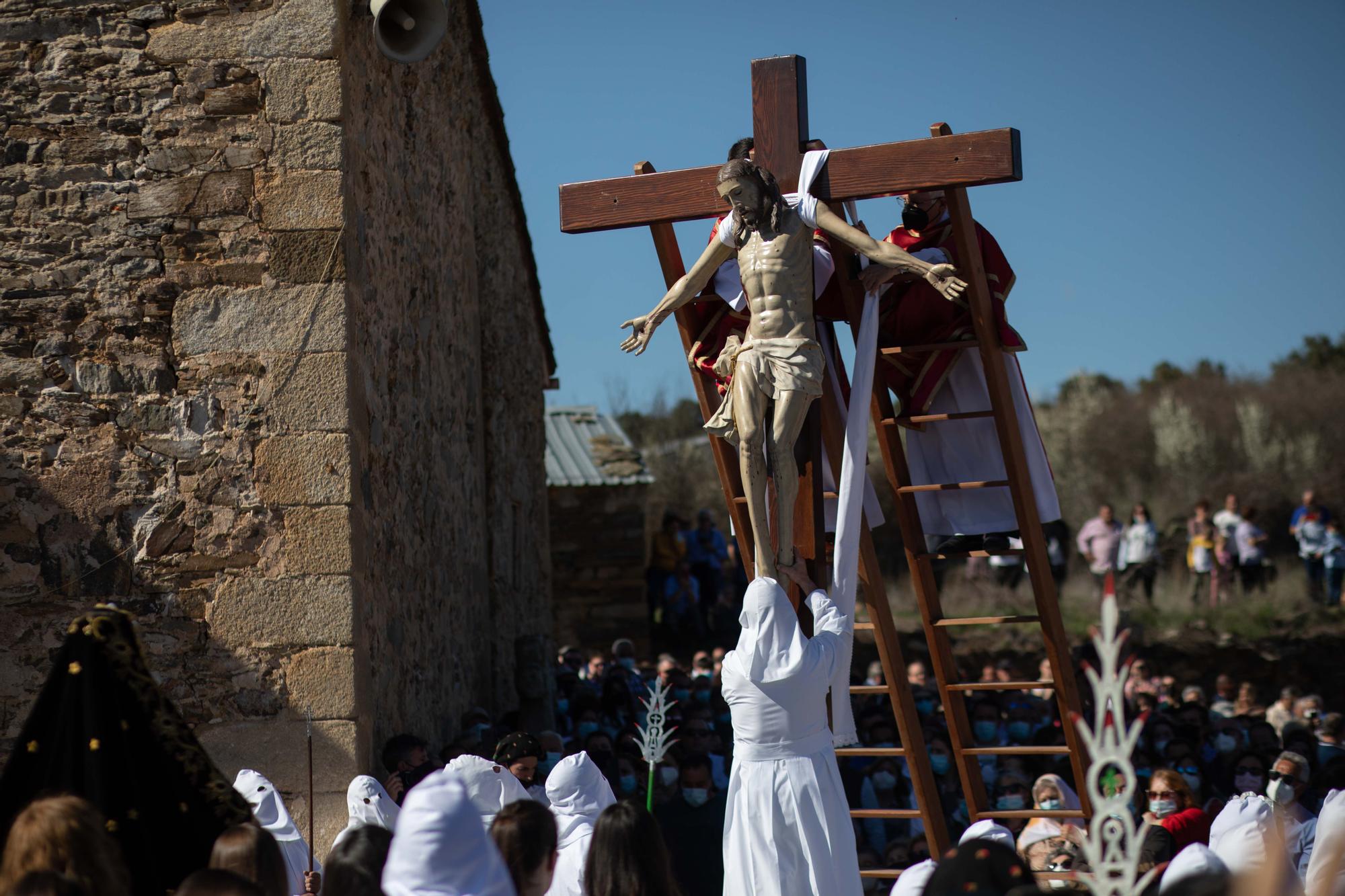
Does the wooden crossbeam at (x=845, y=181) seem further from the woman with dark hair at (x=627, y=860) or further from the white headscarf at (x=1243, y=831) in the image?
the woman with dark hair at (x=627, y=860)

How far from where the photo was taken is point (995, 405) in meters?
5.90

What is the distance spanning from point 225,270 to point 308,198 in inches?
20.2

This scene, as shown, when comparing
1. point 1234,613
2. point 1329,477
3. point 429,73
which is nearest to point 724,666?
point 429,73

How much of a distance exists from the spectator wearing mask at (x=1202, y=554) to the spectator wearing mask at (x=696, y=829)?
12.2 meters

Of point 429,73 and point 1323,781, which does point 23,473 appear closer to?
point 429,73

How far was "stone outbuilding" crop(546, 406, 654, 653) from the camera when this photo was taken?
18.2 meters

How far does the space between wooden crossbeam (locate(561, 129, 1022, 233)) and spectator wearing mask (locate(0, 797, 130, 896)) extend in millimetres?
3268

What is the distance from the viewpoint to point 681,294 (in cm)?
579

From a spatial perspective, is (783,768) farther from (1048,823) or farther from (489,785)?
(1048,823)

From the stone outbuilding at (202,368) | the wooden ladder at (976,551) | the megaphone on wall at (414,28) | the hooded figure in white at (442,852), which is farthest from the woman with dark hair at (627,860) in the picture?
the megaphone on wall at (414,28)

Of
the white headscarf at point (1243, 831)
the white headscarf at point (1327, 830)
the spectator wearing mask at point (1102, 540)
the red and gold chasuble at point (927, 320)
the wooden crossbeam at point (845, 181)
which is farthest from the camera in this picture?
the spectator wearing mask at point (1102, 540)

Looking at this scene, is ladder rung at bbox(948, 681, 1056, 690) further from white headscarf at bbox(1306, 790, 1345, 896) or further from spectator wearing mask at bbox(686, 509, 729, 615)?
spectator wearing mask at bbox(686, 509, 729, 615)

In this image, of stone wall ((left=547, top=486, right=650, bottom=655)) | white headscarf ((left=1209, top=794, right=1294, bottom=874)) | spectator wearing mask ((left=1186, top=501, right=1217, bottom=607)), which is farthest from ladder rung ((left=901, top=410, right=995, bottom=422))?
spectator wearing mask ((left=1186, top=501, right=1217, bottom=607))

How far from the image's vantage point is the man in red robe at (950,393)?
609 centimetres
